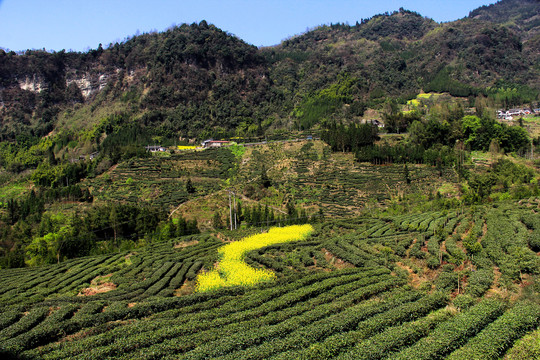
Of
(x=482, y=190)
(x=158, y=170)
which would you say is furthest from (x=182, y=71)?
(x=482, y=190)

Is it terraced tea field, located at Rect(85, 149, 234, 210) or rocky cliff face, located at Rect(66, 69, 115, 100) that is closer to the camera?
terraced tea field, located at Rect(85, 149, 234, 210)

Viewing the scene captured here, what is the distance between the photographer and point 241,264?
2914 centimetres

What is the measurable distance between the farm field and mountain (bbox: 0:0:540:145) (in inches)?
2770

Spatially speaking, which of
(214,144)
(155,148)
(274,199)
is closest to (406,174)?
(274,199)

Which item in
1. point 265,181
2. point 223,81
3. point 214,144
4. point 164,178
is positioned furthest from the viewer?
point 223,81

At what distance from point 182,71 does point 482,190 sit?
104014 millimetres

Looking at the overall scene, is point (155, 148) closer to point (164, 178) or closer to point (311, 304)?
point (164, 178)

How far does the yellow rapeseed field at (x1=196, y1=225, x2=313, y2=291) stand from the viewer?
83.5 feet

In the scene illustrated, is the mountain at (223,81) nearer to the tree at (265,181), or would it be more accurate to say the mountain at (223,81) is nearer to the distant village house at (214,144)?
the distant village house at (214,144)

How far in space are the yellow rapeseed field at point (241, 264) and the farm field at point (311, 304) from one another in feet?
3.49

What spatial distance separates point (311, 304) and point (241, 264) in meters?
10.5

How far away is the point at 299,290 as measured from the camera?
70.2 feet

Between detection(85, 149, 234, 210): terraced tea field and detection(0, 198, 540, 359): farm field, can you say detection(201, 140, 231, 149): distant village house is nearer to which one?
detection(85, 149, 234, 210): terraced tea field

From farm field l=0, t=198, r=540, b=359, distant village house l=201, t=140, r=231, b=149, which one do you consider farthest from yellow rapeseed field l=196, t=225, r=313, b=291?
distant village house l=201, t=140, r=231, b=149
